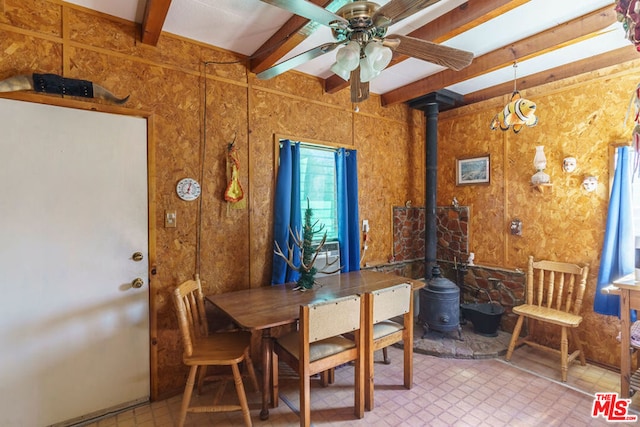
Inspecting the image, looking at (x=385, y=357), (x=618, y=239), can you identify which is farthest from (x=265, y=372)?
(x=618, y=239)

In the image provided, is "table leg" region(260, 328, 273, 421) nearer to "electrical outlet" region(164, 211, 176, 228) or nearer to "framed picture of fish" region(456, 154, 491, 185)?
"electrical outlet" region(164, 211, 176, 228)

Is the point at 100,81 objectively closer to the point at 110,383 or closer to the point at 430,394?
the point at 110,383

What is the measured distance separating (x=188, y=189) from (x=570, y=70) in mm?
3646

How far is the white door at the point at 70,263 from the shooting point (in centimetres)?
188

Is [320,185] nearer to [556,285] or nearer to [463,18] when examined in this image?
[463,18]

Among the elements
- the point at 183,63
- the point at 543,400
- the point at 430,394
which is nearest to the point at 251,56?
the point at 183,63

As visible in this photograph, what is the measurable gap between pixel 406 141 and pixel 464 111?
2.50ft

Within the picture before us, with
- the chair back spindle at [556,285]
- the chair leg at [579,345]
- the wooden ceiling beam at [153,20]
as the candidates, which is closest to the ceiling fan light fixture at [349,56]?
the wooden ceiling beam at [153,20]

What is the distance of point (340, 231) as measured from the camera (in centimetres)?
323

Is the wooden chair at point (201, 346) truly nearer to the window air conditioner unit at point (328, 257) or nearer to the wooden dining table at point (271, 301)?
the wooden dining table at point (271, 301)

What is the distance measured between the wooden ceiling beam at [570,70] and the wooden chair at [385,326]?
8.33 feet

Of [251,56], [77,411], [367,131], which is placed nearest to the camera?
[77,411]

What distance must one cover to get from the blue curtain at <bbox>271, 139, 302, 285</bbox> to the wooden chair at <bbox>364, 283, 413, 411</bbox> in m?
0.91

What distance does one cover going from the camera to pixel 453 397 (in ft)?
7.66
